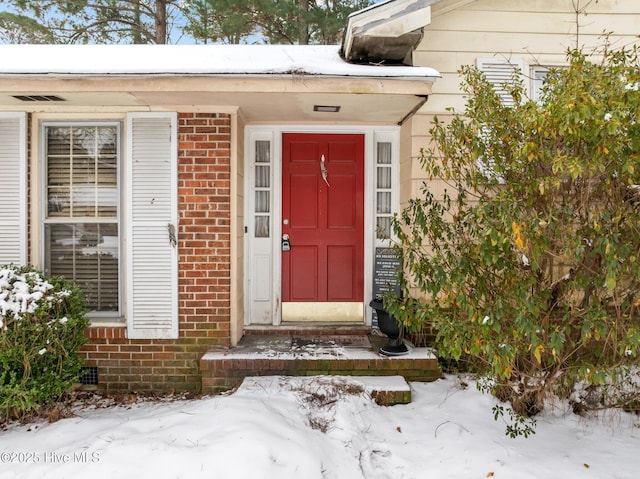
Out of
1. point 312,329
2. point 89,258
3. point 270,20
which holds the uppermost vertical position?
point 270,20

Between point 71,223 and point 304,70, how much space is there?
2589 millimetres

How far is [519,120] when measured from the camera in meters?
2.60

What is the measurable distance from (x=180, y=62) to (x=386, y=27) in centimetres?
173

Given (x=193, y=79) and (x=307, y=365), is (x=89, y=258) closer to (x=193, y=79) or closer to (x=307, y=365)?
(x=193, y=79)

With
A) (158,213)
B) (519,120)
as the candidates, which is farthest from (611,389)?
(158,213)

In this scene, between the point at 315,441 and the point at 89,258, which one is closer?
the point at 315,441

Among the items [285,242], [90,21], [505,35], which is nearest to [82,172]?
[285,242]

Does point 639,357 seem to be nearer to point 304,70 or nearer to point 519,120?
point 519,120

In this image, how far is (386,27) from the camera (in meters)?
3.51

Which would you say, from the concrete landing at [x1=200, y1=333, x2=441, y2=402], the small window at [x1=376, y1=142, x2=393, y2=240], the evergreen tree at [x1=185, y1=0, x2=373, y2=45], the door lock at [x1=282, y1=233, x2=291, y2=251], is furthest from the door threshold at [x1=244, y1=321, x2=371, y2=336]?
the evergreen tree at [x1=185, y1=0, x2=373, y2=45]

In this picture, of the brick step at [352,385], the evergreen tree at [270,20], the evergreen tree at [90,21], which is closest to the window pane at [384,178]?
the brick step at [352,385]

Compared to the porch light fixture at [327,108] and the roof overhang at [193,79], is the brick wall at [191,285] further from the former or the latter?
the porch light fixture at [327,108]

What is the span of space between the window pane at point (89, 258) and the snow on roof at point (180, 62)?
4.58 feet

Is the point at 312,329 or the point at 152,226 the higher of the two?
the point at 152,226
